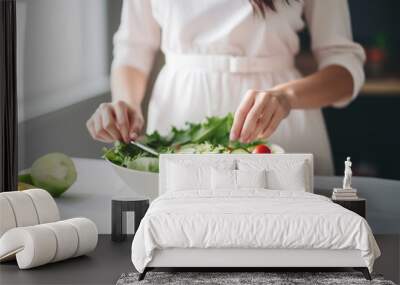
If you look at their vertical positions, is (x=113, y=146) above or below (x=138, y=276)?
above

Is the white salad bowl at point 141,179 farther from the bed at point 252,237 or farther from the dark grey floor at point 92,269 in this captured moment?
the bed at point 252,237

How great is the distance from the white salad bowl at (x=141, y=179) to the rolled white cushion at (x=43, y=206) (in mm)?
909

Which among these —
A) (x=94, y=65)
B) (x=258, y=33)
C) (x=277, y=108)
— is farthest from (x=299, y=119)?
(x=94, y=65)

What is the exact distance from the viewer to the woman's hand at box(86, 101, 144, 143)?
6750 mm

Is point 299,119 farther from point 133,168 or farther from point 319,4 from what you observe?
point 133,168

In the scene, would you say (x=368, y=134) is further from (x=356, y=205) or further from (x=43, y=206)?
(x=43, y=206)

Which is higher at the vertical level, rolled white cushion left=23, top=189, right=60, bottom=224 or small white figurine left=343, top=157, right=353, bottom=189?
small white figurine left=343, top=157, right=353, bottom=189

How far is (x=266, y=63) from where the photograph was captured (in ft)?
21.5

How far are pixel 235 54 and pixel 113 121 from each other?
4.03 ft

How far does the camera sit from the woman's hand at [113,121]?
6750 mm

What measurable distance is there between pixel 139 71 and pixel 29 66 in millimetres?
1000

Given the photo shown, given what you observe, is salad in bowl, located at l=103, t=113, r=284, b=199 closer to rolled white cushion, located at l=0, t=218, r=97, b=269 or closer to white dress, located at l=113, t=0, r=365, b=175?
white dress, located at l=113, t=0, r=365, b=175

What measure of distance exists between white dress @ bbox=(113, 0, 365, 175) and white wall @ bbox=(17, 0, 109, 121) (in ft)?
1.47

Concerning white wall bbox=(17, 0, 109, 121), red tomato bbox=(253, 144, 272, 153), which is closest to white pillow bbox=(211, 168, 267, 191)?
red tomato bbox=(253, 144, 272, 153)
